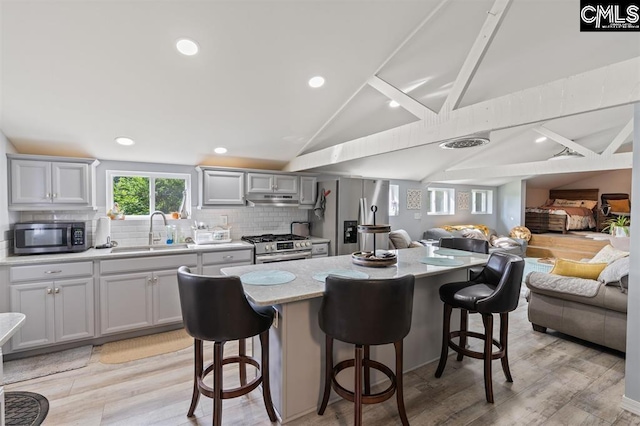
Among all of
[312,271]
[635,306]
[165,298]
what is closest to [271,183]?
[165,298]

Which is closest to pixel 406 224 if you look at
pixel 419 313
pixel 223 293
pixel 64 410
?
pixel 419 313

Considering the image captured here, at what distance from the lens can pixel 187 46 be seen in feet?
7.52

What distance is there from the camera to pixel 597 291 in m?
2.90

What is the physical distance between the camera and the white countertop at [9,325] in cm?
115

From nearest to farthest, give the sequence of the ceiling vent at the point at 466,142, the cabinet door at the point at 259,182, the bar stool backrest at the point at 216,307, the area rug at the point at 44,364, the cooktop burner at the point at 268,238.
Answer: the bar stool backrest at the point at 216,307 < the area rug at the point at 44,364 < the ceiling vent at the point at 466,142 < the cooktop burner at the point at 268,238 < the cabinet door at the point at 259,182

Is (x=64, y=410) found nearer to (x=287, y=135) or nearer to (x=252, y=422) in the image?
(x=252, y=422)

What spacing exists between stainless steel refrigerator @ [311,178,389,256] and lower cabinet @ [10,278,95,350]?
119 inches

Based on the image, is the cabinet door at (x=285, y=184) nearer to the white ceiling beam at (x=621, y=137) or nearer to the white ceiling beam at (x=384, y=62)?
the white ceiling beam at (x=384, y=62)

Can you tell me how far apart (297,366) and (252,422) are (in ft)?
1.51

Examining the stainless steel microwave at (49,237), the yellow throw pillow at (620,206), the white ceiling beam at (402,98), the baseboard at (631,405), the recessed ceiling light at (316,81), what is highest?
the recessed ceiling light at (316,81)

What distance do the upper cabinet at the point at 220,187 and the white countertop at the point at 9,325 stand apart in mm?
2643

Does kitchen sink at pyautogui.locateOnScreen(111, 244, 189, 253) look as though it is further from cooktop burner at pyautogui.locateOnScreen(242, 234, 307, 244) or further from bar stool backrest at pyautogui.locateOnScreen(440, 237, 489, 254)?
bar stool backrest at pyautogui.locateOnScreen(440, 237, 489, 254)

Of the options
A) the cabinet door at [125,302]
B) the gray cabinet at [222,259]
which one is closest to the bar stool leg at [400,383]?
the gray cabinet at [222,259]

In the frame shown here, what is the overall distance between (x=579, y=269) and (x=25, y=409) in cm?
510
